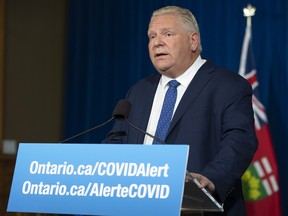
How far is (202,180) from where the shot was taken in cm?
240

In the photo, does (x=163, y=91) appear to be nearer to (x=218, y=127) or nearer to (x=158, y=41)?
(x=158, y=41)

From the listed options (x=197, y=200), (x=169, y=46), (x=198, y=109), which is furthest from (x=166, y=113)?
(x=197, y=200)

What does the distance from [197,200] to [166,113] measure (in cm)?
77

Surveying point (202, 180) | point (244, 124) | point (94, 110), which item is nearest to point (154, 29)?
point (244, 124)

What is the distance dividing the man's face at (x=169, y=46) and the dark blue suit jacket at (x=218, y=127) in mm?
113

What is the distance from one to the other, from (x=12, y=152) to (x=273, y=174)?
104 inches

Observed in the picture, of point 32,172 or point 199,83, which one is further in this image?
point 199,83

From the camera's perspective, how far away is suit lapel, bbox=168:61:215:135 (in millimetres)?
2922

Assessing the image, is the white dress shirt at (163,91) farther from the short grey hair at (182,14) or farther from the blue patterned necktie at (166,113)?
the short grey hair at (182,14)

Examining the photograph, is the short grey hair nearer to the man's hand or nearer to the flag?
the man's hand

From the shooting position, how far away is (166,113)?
300cm

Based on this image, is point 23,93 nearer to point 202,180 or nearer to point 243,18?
point 243,18

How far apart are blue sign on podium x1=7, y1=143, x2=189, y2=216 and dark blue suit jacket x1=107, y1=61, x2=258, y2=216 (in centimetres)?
52

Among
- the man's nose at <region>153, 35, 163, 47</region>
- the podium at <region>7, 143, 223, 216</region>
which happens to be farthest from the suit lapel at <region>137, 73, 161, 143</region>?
the podium at <region>7, 143, 223, 216</region>
